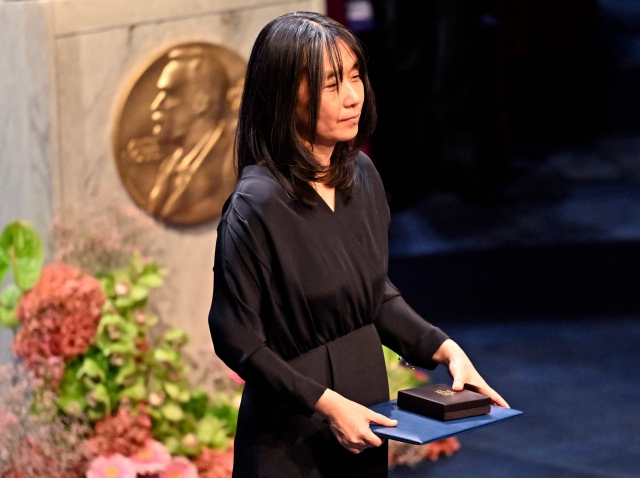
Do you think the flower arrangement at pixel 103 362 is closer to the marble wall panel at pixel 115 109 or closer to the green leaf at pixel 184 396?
the green leaf at pixel 184 396

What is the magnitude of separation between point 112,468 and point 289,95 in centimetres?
191

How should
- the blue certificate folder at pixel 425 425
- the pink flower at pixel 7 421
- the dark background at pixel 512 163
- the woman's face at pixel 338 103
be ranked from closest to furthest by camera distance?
1. the blue certificate folder at pixel 425 425
2. the woman's face at pixel 338 103
3. the pink flower at pixel 7 421
4. the dark background at pixel 512 163

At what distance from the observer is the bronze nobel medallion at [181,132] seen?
10.8ft

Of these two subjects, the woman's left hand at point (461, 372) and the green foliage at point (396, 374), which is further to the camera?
the green foliage at point (396, 374)

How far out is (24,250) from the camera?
3104 mm

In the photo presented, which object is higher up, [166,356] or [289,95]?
[289,95]

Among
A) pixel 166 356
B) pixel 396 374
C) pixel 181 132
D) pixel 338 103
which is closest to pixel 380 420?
pixel 338 103

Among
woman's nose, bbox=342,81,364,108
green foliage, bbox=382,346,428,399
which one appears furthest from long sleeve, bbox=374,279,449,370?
green foliage, bbox=382,346,428,399

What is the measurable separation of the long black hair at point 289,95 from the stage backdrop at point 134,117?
175 cm

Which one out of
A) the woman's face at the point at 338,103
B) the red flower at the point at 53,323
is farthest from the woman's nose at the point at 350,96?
the red flower at the point at 53,323

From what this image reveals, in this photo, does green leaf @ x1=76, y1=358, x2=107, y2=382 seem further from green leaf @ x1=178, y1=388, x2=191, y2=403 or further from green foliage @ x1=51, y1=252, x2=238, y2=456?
→ green leaf @ x1=178, y1=388, x2=191, y2=403

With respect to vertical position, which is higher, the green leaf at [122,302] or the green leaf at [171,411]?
the green leaf at [122,302]

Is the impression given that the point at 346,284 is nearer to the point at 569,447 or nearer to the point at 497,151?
the point at 569,447

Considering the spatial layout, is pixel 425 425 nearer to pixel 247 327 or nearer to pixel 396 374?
pixel 247 327
